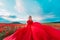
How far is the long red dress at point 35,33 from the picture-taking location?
1429 millimetres

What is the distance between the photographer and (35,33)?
4.73 ft

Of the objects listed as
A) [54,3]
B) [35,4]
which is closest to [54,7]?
[54,3]

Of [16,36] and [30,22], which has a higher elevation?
[30,22]

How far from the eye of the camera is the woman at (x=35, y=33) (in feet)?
4.69

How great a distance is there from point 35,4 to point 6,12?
0.94ft

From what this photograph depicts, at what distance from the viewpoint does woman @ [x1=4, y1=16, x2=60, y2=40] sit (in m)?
1.43

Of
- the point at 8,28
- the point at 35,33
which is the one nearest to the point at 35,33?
the point at 35,33

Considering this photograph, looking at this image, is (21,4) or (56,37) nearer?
(56,37)

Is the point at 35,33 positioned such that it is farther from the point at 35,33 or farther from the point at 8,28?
the point at 8,28

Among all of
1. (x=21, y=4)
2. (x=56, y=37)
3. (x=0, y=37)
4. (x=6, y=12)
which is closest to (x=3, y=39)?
(x=0, y=37)

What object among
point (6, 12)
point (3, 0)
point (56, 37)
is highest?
point (3, 0)

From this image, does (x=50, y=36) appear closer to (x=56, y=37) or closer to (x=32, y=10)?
(x=56, y=37)

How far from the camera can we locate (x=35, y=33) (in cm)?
144

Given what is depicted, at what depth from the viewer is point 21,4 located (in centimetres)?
154
